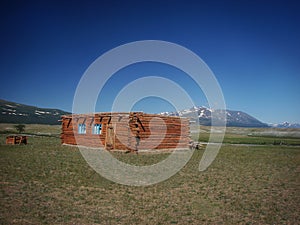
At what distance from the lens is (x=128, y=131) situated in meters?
27.7

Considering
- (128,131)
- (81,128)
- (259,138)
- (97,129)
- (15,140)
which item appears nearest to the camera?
(128,131)

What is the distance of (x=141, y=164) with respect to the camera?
793 inches

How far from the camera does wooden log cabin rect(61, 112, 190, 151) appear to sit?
27.8 meters

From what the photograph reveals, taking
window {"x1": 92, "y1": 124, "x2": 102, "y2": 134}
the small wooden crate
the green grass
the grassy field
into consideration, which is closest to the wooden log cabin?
window {"x1": 92, "y1": 124, "x2": 102, "y2": 134}

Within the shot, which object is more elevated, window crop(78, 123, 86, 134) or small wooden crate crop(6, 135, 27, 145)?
window crop(78, 123, 86, 134)

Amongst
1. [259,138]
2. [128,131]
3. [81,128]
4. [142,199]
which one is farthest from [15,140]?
[259,138]

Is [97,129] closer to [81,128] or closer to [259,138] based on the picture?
[81,128]

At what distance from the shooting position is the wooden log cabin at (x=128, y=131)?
27.8m

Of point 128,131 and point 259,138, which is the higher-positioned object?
point 259,138

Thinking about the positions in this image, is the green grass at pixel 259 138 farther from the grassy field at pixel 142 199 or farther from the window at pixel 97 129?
the grassy field at pixel 142 199

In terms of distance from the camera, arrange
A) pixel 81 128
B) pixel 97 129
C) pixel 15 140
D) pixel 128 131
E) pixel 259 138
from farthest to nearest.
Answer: pixel 259 138 < pixel 81 128 < pixel 15 140 < pixel 97 129 < pixel 128 131

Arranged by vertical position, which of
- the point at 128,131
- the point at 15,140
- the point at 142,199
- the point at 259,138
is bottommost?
the point at 142,199

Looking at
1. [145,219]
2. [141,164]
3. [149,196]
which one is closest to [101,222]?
[145,219]

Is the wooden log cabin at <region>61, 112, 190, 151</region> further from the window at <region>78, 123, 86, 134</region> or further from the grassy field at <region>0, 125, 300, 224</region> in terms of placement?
the grassy field at <region>0, 125, 300, 224</region>
